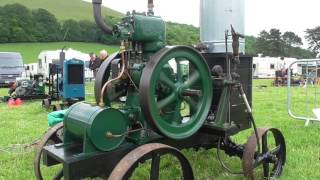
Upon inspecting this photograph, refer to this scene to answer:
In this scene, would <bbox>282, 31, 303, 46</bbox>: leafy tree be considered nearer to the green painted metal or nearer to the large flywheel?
the large flywheel

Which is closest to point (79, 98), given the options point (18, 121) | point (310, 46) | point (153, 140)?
point (18, 121)

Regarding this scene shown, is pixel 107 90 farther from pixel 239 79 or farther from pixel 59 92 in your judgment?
pixel 59 92

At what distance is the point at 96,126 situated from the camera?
10.0ft

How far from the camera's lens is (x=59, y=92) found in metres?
11.3

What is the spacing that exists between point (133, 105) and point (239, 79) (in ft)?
4.04

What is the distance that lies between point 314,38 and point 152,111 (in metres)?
77.3

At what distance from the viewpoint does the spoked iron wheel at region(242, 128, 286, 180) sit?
376cm

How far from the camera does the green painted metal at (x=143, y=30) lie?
10.8 feet

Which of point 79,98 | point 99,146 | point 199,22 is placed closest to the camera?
point 99,146

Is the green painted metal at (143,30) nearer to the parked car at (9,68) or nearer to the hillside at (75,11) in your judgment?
the hillside at (75,11)

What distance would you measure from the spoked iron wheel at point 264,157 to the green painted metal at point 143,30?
4.46 ft

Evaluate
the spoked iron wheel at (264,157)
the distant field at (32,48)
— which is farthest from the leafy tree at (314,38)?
the spoked iron wheel at (264,157)

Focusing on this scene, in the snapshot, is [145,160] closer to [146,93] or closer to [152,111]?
[152,111]

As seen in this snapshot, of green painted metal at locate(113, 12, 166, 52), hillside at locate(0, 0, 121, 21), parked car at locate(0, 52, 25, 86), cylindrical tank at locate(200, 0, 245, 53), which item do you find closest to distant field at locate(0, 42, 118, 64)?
parked car at locate(0, 52, 25, 86)
